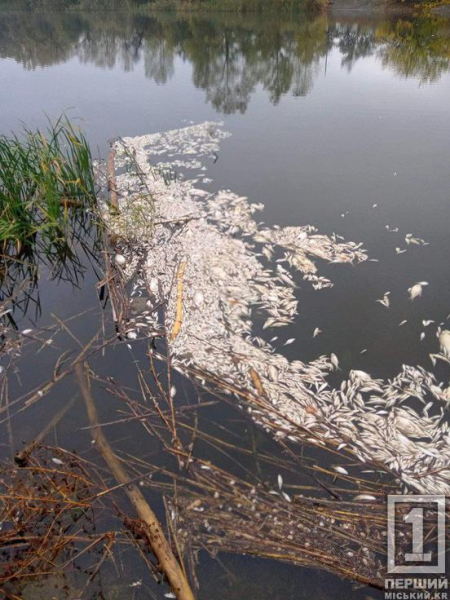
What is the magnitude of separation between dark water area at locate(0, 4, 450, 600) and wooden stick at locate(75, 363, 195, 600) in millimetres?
77

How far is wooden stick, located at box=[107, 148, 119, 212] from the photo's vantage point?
201 inches

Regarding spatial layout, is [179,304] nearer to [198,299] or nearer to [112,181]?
[198,299]

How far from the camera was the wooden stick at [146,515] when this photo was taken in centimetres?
212

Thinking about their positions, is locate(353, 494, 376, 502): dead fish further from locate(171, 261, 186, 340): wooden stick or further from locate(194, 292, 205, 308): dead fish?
locate(194, 292, 205, 308): dead fish

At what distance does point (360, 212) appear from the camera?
202 inches

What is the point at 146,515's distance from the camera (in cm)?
239

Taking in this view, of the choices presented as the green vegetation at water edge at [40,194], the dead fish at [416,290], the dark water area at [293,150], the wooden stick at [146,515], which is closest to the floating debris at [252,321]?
the dead fish at [416,290]

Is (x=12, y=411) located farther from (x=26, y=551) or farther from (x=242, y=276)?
(x=242, y=276)

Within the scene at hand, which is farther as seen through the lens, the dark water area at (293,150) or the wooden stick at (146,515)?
the dark water area at (293,150)

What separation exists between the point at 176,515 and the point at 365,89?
32.4 ft

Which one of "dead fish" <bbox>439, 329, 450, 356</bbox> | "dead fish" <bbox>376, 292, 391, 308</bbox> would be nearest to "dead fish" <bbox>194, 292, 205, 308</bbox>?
"dead fish" <bbox>376, 292, 391, 308</bbox>

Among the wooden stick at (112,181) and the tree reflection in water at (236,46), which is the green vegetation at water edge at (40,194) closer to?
the wooden stick at (112,181)

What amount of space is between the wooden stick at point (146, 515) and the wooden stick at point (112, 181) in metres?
2.60

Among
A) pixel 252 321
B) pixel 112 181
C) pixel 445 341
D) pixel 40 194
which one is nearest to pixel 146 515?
pixel 252 321
